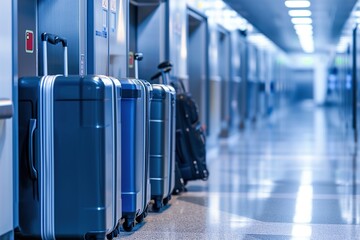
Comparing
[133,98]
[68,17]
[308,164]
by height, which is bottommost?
[308,164]

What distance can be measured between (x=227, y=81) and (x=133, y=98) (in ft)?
34.2

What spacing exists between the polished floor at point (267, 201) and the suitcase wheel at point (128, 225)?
5cm

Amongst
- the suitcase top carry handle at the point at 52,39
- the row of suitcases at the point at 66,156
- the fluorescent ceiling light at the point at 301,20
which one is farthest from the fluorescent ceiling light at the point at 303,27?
the row of suitcases at the point at 66,156

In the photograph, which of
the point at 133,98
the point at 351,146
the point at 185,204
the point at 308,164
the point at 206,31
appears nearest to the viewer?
the point at 133,98

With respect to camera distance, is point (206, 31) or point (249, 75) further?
point (249, 75)

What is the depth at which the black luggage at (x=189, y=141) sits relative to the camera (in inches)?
290

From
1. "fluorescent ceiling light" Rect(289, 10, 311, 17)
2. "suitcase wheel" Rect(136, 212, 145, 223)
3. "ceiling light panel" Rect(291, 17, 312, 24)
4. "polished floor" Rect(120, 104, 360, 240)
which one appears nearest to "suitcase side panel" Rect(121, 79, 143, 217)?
"polished floor" Rect(120, 104, 360, 240)

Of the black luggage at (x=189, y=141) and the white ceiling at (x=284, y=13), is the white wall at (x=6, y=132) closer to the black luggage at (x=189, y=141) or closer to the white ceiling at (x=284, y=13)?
the black luggage at (x=189, y=141)

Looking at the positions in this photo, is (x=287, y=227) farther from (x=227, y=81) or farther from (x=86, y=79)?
(x=227, y=81)

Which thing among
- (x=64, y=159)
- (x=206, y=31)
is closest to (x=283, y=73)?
(x=206, y=31)

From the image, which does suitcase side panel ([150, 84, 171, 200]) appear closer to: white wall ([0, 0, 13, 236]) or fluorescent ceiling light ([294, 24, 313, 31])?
white wall ([0, 0, 13, 236])

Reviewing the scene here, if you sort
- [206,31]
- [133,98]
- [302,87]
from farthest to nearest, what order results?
1. [302,87]
2. [206,31]
3. [133,98]

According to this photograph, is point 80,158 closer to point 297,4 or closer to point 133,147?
point 133,147

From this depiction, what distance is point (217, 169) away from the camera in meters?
9.87
